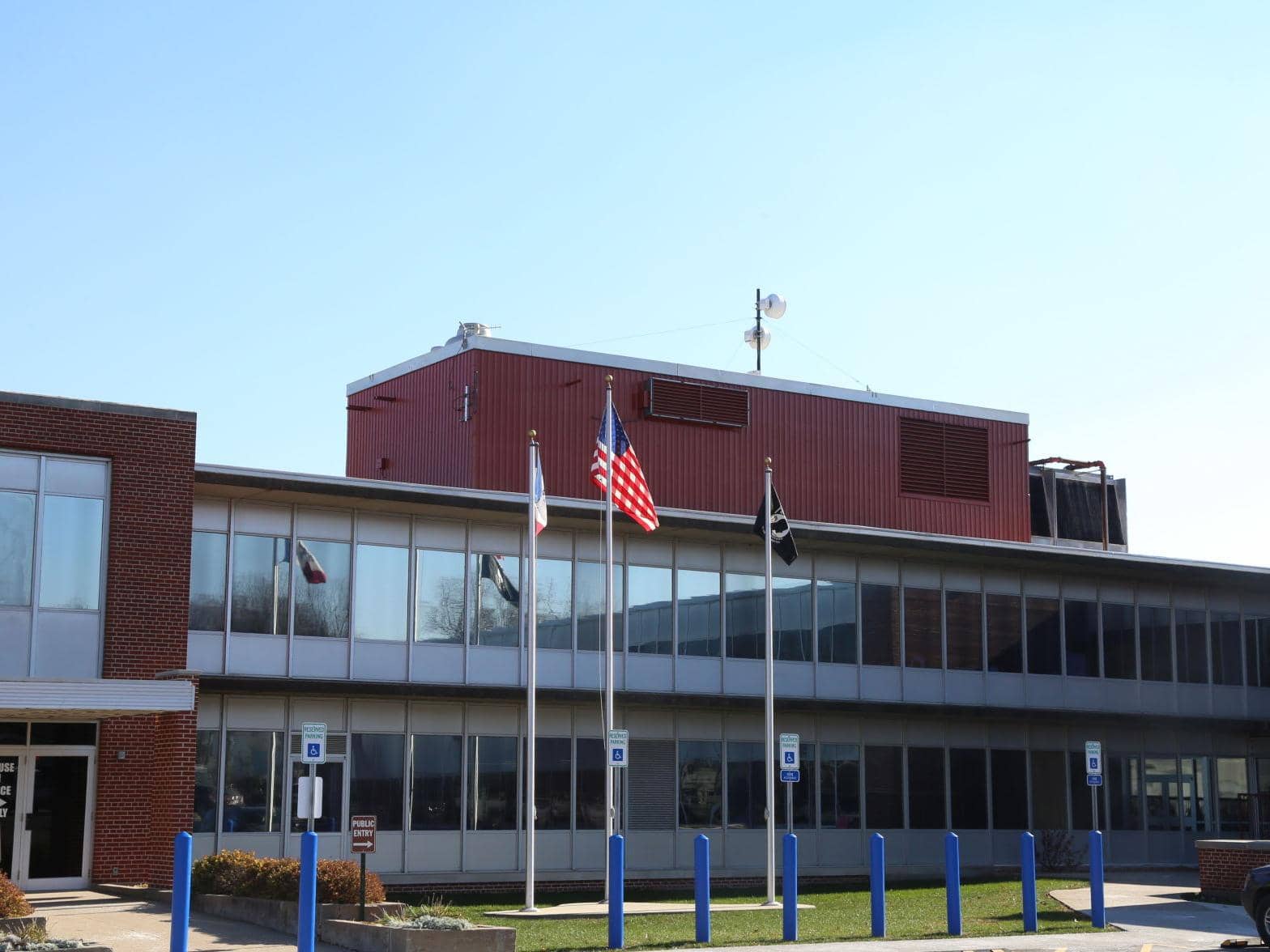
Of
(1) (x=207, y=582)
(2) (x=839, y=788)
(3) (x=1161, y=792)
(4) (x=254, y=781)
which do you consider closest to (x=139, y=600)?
(1) (x=207, y=582)

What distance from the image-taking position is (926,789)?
35.2 metres

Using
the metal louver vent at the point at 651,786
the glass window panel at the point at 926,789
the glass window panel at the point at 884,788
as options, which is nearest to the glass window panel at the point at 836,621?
the glass window panel at the point at 884,788

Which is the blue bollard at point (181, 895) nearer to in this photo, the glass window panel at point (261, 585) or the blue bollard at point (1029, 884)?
the glass window panel at point (261, 585)

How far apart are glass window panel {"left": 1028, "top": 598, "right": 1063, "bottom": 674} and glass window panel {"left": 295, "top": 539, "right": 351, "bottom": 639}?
16460 mm

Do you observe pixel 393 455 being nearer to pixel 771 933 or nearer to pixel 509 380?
pixel 509 380

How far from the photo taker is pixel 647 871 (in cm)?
3122

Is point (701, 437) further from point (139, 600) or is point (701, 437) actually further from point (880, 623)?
point (139, 600)

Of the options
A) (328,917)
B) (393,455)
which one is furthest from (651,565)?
(328,917)

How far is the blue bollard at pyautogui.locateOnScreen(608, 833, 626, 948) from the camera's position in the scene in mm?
19094

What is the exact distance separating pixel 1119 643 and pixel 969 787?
5532mm

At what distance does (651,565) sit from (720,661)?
252 cm

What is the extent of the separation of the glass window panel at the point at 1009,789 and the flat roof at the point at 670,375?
857 centimetres

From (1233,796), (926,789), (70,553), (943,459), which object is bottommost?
(1233,796)

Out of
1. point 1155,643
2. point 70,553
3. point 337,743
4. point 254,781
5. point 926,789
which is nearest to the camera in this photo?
point 70,553
